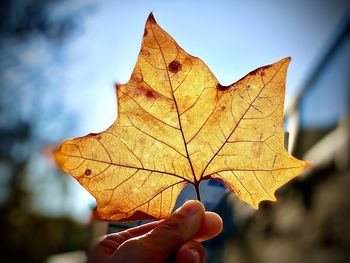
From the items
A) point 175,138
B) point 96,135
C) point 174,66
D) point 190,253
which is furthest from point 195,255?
point 174,66

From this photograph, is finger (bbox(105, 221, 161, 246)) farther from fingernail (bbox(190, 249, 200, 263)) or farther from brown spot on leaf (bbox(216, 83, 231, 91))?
brown spot on leaf (bbox(216, 83, 231, 91))

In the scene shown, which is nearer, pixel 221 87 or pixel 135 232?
pixel 221 87

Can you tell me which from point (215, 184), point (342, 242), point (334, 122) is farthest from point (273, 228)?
point (215, 184)

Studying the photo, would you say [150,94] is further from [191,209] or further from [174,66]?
[191,209]

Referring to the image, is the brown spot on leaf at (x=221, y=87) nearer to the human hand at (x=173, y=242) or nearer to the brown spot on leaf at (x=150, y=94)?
the brown spot on leaf at (x=150, y=94)

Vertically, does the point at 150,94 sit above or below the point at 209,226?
above

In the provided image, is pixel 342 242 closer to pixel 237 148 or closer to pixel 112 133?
pixel 237 148
